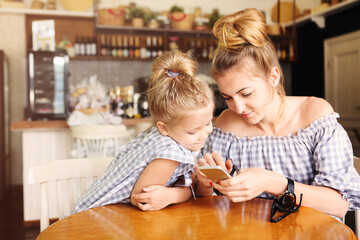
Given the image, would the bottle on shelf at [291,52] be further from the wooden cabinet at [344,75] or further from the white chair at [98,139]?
the white chair at [98,139]

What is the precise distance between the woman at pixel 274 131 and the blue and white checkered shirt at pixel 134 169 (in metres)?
0.09

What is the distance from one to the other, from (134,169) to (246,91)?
0.52 metres

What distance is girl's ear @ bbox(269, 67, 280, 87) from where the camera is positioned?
1543mm

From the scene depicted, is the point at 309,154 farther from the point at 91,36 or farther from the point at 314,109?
the point at 91,36

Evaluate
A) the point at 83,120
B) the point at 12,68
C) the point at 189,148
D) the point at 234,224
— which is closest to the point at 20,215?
the point at 83,120

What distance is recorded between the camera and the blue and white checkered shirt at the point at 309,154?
140 centimetres

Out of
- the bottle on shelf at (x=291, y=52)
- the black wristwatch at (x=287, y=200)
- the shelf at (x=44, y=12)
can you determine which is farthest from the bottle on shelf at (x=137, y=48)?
the black wristwatch at (x=287, y=200)

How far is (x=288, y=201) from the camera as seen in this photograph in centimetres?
124

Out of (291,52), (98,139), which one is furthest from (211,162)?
(291,52)

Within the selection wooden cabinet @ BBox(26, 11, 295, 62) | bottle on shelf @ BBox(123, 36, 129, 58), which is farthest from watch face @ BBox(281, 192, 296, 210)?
bottle on shelf @ BBox(123, 36, 129, 58)

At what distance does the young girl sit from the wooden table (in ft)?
0.26

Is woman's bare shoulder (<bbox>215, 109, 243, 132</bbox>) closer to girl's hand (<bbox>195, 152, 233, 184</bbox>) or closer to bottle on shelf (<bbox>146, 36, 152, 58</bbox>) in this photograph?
girl's hand (<bbox>195, 152, 233, 184</bbox>)

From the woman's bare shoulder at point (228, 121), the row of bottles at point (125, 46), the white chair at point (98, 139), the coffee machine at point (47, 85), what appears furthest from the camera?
the row of bottles at point (125, 46)

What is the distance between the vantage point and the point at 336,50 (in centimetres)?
537
